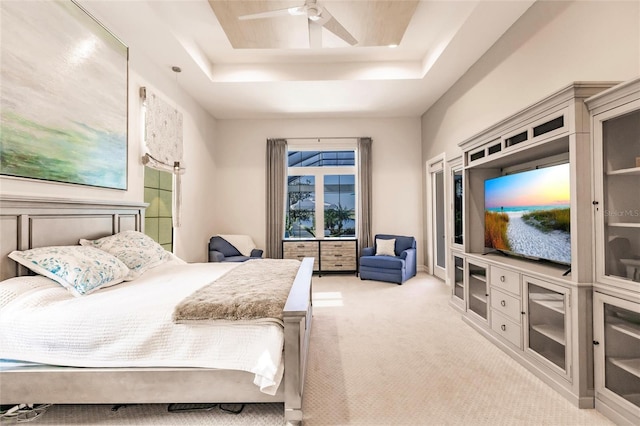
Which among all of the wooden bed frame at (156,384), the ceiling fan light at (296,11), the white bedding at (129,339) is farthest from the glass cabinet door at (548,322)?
the ceiling fan light at (296,11)

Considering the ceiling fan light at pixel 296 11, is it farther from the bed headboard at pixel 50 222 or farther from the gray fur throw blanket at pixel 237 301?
the bed headboard at pixel 50 222

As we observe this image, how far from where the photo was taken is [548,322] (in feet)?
6.86

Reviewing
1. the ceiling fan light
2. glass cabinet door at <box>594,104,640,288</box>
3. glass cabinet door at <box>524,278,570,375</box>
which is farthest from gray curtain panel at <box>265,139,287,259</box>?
glass cabinet door at <box>594,104,640,288</box>

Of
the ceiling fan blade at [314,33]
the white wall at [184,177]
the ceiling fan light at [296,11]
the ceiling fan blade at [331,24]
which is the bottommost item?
the white wall at [184,177]

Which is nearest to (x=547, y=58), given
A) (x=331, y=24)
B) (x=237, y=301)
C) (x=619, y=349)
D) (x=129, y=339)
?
(x=331, y=24)

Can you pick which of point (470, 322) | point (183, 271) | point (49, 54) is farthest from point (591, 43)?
point (49, 54)

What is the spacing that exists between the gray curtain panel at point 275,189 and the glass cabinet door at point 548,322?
13.7 ft

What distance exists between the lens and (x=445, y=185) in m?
4.73

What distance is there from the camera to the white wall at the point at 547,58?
196 cm

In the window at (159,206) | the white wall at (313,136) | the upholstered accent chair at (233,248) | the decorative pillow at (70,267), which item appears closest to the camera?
the decorative pillow at (70,267)

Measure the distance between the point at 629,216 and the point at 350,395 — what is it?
192cm

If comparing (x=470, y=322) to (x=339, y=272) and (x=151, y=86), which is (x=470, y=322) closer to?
(x=339, y=272)

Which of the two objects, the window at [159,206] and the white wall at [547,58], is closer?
the white wall at [547,58]

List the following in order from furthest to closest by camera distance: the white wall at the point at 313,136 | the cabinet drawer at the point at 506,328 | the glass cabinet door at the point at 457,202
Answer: the white wall at the point at 313,136 → the glass cabinet door at the point at 457,202 → the cabinet drawer at the point at 506,328
